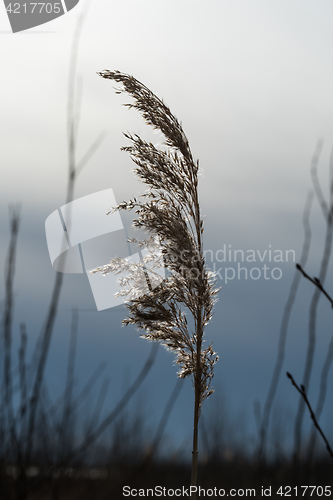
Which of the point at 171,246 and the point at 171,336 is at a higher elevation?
the point at 171,246

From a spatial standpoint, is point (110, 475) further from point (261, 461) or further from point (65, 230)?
point (65, 230)

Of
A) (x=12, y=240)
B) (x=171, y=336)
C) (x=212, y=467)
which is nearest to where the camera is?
(x=12, y=240)

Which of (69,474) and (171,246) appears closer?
(69,474)

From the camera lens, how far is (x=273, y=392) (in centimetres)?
125

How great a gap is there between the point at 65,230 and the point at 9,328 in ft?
1.08

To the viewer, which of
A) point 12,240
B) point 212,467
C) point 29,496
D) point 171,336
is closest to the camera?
point 29,496

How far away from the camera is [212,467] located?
196 cm

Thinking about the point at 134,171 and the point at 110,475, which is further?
the point at 134,171

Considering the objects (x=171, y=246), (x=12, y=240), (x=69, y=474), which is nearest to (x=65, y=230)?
(x=12, y=240)

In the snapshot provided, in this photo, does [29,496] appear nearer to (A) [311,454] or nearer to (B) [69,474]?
(B) [69,474]

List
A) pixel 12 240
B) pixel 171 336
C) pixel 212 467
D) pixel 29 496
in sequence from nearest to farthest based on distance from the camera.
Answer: pixel 29 496
pixel 12 240
pixel 212 467
pixel 171 336

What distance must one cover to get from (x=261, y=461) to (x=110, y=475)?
44 centimetres

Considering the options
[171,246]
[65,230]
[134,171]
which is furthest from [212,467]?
[134,171]

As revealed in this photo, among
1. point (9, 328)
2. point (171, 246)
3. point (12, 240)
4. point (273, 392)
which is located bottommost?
point (273, 392)
